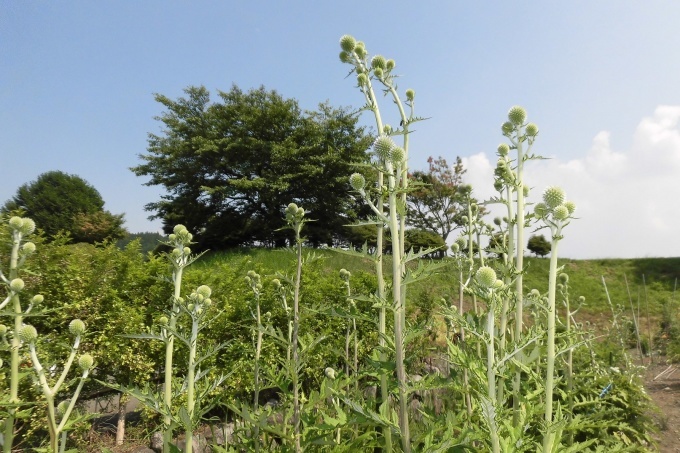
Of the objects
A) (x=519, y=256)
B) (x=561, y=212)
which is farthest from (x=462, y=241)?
(x=561, y=212)

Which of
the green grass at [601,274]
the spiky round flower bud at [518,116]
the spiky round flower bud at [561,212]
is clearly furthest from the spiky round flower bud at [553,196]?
the green grass at [601,274]

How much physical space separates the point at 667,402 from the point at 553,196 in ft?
19.1

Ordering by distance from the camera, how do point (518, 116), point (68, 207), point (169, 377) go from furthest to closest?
point (68, 207)
point (518, 116)
point (169, 377)

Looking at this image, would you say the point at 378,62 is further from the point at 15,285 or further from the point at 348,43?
the point at 15,285

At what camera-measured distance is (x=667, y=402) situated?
19.8 ft

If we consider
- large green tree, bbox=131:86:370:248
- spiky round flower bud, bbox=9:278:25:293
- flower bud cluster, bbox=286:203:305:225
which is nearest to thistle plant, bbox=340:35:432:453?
flower bud cluster, bbox=286:203:305:225

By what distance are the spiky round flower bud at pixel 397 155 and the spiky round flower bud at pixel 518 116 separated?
122 cm

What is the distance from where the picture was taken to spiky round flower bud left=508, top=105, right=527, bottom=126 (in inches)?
113

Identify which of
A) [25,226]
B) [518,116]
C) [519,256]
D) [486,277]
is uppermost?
[518,116]

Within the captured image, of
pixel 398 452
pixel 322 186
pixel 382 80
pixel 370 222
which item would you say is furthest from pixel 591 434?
pixel 322 186

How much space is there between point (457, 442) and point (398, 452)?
0.83m

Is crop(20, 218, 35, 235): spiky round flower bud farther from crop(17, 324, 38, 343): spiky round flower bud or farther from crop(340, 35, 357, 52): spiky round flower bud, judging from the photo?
crop(340, 35, 357, 52): spiky round flower bud

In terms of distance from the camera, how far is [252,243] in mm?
27328

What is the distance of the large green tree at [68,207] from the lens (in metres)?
30.5
